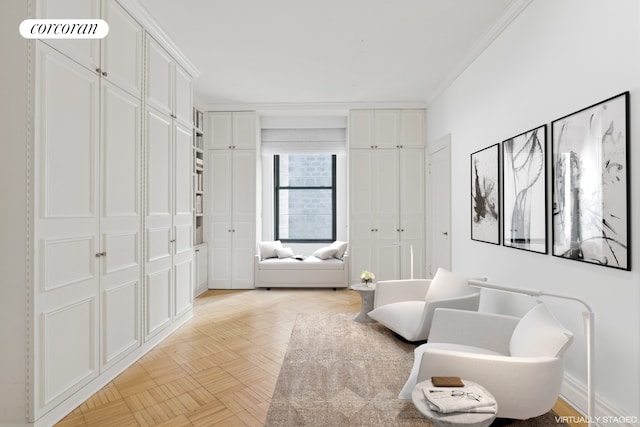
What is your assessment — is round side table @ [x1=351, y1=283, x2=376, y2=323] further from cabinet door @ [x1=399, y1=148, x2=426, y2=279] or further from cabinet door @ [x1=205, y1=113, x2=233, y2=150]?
cabinet door @ [x1=205, y1=113, x2=233, y2=150]

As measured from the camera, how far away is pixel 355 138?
5793 millimetres

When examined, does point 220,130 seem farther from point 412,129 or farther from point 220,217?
point 412,129

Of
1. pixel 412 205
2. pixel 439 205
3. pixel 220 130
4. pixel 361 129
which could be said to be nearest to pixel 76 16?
pixel 220 130

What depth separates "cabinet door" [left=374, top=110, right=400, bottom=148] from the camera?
578 centimetres

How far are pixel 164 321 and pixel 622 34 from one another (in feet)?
13.5

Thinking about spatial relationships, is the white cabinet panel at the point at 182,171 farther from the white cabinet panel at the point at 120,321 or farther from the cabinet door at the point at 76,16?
the cabinet door at the point at 76,16

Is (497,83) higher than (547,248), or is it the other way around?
(497,83)

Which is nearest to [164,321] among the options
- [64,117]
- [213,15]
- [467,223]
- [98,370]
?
[98,370]

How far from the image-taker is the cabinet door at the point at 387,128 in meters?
5.78

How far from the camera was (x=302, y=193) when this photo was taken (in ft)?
22.9

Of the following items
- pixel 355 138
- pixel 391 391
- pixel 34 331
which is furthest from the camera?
pixel 355 138

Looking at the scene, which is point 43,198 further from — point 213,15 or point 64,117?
point 213,15

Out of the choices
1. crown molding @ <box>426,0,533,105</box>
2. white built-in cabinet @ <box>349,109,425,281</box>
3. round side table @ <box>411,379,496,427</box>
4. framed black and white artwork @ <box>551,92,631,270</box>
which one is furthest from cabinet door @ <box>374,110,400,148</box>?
round side table @ <box>411,379,496,427</box>

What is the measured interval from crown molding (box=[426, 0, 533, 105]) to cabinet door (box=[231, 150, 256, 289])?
310 centimetres
